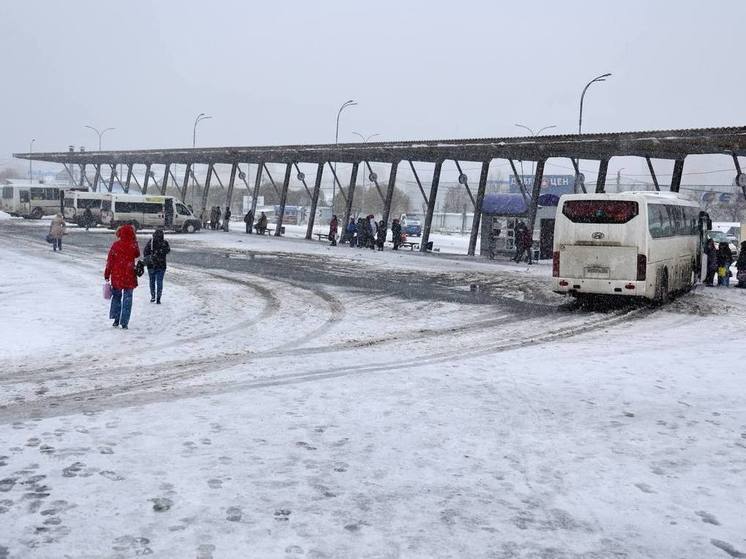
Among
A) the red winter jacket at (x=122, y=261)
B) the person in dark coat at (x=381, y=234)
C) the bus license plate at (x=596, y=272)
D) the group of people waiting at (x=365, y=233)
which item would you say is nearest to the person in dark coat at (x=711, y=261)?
the bus license plate at (x=596, y=272)

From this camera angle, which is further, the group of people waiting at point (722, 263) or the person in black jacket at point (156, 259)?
the group of people waiting at point (722, 263)

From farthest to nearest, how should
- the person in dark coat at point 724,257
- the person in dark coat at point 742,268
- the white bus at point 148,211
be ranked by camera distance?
the white bus at point 148,211, the person in dark coat at point 724,257, the person in dark coat at point 742,268

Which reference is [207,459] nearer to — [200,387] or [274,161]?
[200,387]

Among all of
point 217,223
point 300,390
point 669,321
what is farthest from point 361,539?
point 217,223

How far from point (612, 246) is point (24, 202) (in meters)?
49.1

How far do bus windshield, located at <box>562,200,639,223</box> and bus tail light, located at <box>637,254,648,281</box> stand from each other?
0.85 meters

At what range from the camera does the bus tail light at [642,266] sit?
613 inches

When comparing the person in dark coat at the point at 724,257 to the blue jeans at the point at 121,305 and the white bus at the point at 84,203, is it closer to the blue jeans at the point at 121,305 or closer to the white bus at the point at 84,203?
the blue jeans at the point at 121,305

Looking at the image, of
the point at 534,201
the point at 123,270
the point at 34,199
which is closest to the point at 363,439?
the point at 123,270

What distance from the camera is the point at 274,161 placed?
45781mm

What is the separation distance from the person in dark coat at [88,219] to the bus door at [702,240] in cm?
3321

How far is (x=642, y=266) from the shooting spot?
15.6 meters

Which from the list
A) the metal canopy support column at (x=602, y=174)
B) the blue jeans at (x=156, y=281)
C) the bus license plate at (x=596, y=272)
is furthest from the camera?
the metal canopy support column at (x=602, y=174)

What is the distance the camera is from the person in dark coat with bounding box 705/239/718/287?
75.2 ft
